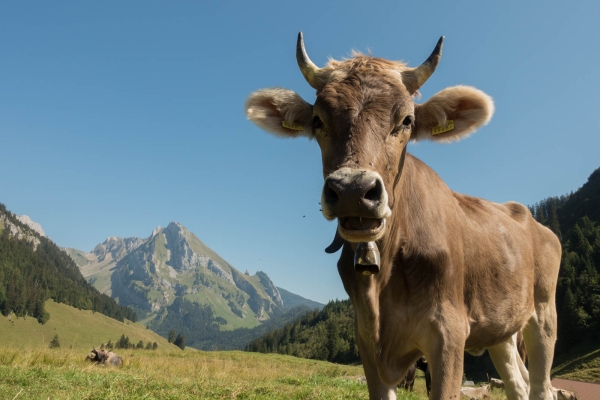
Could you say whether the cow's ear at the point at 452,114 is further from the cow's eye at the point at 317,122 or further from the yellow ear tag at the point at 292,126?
the yellow ear tag at the point at 292,126

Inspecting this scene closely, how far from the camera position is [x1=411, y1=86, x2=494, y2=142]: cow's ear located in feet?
15.4

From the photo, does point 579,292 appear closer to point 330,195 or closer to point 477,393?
point 477,393

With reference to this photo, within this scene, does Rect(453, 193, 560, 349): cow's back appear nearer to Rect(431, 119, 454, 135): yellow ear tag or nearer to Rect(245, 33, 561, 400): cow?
Rect(245, 33, 561, 400): cow

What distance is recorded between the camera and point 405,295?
425 centimetres

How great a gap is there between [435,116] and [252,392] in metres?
6.63

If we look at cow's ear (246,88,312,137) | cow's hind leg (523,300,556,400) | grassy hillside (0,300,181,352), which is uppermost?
cow's ear (246,88,312,137)

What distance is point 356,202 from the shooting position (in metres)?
3.09

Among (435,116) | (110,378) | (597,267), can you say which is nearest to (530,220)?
(435,116)

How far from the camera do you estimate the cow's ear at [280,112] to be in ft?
16.5

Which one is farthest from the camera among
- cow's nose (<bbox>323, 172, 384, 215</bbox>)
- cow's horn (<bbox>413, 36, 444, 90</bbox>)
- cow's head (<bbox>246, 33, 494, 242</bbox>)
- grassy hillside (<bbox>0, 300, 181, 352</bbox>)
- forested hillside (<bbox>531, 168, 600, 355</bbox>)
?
grassy hillside (<bbox>0, 300, 181, 352</bbox>)

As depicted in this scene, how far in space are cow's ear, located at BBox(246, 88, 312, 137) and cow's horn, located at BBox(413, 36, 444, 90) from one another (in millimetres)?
1260

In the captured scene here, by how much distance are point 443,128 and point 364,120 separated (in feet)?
4.76

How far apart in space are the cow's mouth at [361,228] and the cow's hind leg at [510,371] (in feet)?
17.7

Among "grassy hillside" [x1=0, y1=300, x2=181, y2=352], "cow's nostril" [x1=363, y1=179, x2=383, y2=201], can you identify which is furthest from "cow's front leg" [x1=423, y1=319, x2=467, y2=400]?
"grassy hillside" [x1=0, y1=300, x2=181, y2=352]
